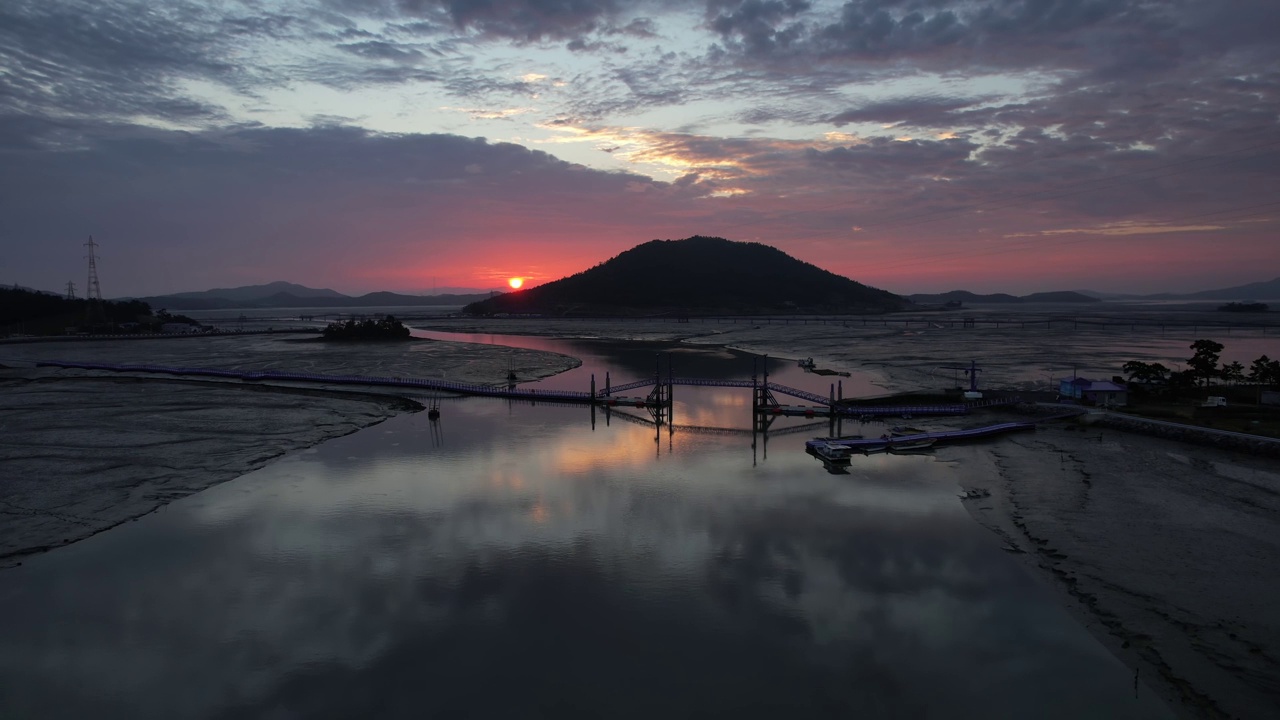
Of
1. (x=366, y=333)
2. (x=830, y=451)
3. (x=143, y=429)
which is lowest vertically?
(x=830, y=451)

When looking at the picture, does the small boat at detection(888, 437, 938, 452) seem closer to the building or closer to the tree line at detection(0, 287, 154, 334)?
the building

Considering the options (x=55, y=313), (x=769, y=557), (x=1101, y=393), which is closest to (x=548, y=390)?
(x=769, y=557)

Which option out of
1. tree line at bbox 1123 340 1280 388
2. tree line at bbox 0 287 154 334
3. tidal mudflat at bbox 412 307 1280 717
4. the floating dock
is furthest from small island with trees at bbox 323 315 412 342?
tree line at bbox 1123 340 1280 388

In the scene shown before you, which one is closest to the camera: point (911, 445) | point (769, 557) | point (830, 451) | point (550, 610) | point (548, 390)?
point (550, 610)

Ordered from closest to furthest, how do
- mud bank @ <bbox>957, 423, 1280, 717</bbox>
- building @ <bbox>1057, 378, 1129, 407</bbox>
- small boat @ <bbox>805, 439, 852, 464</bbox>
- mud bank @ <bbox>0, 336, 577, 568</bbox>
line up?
mud bank @ <bbox>957, 423, 1280, 717</bbox> < mud bank @ <bbox>0, 336, 577, 568</bbox> < small boat @ <bbox>805, 439, 852, 464</bbox> < building @ <bbox>1057, 378, 1129, 407</bbox>

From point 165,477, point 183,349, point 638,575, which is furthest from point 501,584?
point 183,349

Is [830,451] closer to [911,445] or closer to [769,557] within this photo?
[911,445]

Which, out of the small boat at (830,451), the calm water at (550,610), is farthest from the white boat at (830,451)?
the calm water at (550,610)

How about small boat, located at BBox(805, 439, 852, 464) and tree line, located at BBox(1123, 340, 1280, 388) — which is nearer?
small boat, located at BBox(805, 439, 852, 464)
